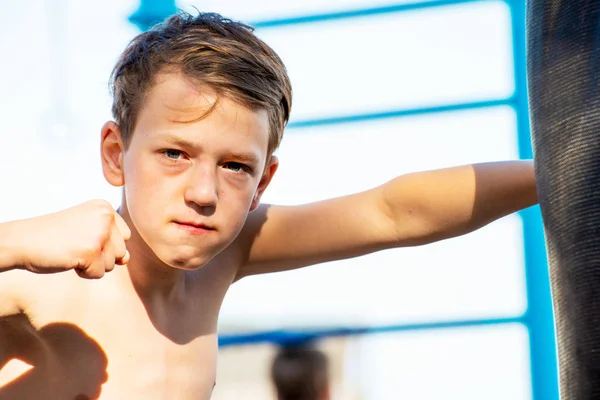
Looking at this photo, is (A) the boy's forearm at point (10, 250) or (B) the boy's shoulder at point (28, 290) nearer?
(A) the boy's forearm at point (10, 250)

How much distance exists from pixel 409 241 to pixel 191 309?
0.32m

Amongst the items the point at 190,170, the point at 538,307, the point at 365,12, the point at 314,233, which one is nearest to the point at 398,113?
the point at 365,12

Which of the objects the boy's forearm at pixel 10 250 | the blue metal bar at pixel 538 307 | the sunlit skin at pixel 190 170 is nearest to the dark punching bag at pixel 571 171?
the sunlit skin at pixel 190 170

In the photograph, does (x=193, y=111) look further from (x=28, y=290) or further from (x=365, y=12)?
(x=365, y=12)

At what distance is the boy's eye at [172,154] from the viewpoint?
38.4 inches

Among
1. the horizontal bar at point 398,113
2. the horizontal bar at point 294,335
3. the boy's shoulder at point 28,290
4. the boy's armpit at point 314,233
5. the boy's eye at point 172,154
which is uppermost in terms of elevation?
the horizontal bar at point 398,113

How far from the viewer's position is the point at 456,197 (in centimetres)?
103

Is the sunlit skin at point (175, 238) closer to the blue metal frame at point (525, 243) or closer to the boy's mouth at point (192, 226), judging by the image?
the boy's mouth at point (192, 226)

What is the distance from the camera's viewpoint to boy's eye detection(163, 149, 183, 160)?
38.4 inches

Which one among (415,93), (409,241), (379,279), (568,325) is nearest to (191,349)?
(409,241)

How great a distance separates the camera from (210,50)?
1082 millimetres

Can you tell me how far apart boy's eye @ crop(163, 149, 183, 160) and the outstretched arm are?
0.25m

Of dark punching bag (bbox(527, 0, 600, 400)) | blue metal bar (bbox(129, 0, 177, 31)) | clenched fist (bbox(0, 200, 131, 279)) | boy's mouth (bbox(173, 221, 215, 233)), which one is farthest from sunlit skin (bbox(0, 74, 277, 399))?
blue metal bar (bbox(129, 0, 177, 31))

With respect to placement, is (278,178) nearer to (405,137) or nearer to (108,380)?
(405,137)
